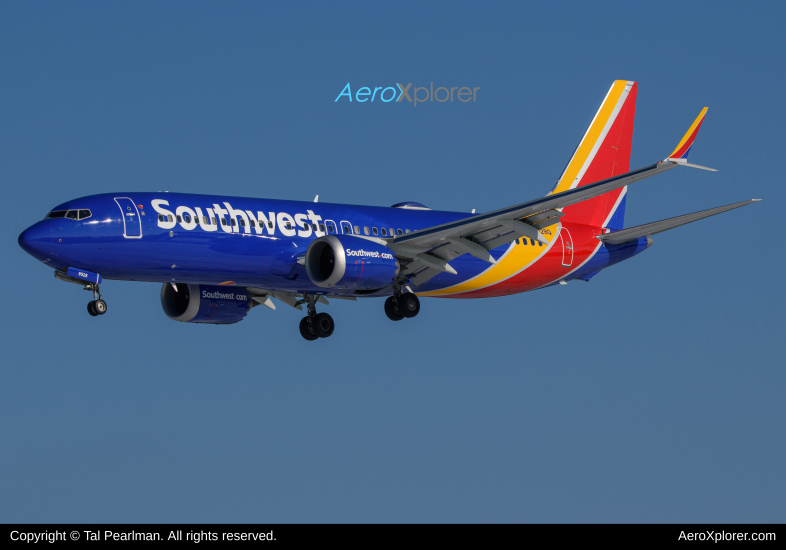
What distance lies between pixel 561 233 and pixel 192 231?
17.7 m

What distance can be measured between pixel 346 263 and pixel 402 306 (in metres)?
4.35

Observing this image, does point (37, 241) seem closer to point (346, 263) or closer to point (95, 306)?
point (95, 306)

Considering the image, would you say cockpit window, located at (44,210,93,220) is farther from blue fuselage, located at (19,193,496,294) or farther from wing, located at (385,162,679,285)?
wing, located at (385,162,679,285)

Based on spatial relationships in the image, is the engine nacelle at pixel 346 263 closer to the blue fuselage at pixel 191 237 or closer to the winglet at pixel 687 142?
the blue fuselage at pixel 191 237

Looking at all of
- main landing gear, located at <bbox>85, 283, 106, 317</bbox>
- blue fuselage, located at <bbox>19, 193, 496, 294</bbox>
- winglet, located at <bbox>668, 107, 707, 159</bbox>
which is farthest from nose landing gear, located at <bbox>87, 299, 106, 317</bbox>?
winglet, located at <bbox>668, 107, 707, 159</bbox>

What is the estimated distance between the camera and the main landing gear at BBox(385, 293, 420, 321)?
139ft

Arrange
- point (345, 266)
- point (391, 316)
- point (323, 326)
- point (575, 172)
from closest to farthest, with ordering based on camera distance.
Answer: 1. point (345, 266)
2. point (391, 316)
3. point (323, 326)
4. point (575, 172)

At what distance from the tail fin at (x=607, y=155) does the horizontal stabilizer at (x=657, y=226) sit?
1.98 m

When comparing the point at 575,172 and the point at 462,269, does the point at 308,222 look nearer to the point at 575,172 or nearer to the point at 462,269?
the point at 462,269

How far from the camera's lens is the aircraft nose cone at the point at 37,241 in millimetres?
36344

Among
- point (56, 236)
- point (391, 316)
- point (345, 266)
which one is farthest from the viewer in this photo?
point (391, 316)

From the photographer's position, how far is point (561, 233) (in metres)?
48.1

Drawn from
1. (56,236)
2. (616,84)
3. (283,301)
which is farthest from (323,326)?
(616,84)

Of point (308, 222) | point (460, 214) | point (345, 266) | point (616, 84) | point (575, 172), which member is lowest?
point (345, 266)
